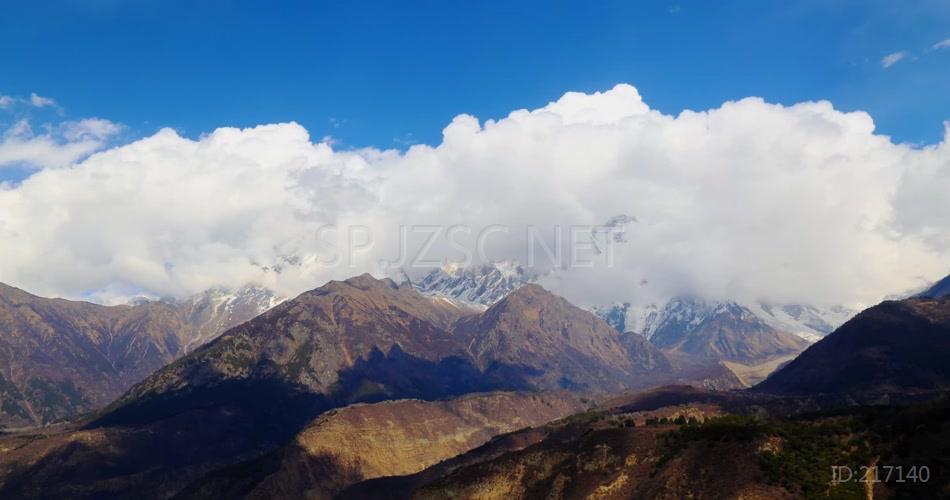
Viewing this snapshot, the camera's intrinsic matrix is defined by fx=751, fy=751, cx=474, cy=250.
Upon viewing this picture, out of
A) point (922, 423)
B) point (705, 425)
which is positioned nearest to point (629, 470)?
point (705, 425)

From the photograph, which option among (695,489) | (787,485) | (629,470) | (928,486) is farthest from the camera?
(629,470)

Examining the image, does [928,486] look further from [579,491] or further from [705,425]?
[579,491]

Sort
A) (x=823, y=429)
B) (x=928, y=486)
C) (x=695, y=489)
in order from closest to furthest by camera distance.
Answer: (x=928, y=486) < (x=695, y=489) < (x=823, y=429)

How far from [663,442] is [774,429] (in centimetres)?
2919

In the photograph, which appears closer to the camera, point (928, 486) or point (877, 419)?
point (928, 486)

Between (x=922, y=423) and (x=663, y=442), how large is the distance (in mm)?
60999

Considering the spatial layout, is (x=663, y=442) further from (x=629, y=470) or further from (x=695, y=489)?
(x=695, y=489)

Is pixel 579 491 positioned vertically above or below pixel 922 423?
below

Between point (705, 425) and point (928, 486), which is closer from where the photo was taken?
point (928, 486)

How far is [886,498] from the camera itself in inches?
5723

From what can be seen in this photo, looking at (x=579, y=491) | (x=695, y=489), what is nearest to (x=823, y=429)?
(x=695, y=489)

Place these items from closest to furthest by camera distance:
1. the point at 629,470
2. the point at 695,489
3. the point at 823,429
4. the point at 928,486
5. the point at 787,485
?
1. the point at 928,486
2. the point at 787,485
3. the point at 695,489
4. the point at 823,429
5. the point at 629,470

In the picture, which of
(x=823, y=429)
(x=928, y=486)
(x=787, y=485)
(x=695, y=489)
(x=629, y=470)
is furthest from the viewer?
(x=629, y=470)

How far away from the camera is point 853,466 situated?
15812 cm
